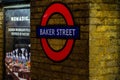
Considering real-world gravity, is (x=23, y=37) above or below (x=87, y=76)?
above

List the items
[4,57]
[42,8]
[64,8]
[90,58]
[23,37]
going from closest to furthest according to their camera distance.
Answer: [90,58] < [64,8] < [42,8] < [23,37] < [4,57]

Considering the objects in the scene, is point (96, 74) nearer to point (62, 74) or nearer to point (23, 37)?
point (62, 74)

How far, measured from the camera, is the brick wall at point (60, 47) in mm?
5012

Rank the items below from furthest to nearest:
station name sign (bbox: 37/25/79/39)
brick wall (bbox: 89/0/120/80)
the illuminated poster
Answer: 1. the illuminated poster
2. station name sign (bbox: 37/25/79/39)
3. brick wall (bbox: 89/0/120/80)

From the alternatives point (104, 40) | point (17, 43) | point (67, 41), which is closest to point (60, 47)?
point (67, 41)

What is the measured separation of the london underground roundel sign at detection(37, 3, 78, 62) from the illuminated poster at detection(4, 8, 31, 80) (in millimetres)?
949

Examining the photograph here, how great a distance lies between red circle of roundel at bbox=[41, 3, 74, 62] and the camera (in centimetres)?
526

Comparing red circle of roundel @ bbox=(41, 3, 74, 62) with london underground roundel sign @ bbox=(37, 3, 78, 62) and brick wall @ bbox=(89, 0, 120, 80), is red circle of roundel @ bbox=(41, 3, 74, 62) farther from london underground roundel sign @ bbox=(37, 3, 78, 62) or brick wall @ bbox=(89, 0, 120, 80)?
brick wall @ bbox=(89, 0, 120, 80)

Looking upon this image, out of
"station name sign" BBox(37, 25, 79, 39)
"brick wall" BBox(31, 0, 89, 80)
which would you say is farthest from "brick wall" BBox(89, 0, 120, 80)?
"station name sign" BBox(37, 25, 79, 39)

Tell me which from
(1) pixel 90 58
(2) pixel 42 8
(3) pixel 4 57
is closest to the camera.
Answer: (1) pixel 90 58

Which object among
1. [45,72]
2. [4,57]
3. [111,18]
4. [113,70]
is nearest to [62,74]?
[45,72]

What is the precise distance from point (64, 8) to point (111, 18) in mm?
803

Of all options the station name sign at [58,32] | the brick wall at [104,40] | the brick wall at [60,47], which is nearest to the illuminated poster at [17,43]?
the brick wall at [60,47]

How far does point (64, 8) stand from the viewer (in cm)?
534
